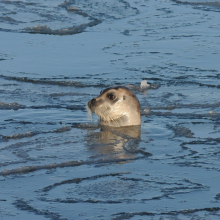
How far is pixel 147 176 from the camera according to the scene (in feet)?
17.7

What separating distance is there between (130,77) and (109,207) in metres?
5.67

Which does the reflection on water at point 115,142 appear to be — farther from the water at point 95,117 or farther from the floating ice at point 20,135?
the floating ice at point 20,135

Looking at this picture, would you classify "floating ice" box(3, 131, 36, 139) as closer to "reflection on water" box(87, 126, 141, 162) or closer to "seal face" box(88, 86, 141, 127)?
"reflection on water" box(87, 126, 141, 162)

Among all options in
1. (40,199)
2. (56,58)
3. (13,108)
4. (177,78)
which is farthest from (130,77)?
(40,199)

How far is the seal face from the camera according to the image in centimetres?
757

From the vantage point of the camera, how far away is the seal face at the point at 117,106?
757 centimetres

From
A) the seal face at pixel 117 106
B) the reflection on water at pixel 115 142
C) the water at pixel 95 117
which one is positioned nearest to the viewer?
the water at pixel 95 117

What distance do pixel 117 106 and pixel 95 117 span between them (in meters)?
0.61

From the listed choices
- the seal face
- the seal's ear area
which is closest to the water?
the seal face

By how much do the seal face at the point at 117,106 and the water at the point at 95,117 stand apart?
9.0 inches

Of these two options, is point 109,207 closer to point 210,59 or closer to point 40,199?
point 40,199

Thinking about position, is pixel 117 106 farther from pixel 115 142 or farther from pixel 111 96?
pixel 115 142

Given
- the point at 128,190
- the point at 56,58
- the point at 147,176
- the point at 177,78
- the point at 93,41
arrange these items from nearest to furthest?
the point at 128,190
the point at 147,176
the point at 177,78
the point at 56,58
the point at 93,41

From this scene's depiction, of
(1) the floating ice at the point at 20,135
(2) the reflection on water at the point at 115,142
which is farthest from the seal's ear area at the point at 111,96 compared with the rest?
(1) the floating ice at the point at 20,135
